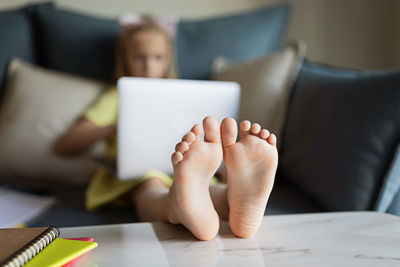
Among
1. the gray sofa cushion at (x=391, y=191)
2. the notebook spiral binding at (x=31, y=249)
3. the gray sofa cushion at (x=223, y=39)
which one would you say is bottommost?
the gray sofa cushion at (x=391, y=191)

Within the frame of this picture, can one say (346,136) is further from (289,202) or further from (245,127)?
(245,127)

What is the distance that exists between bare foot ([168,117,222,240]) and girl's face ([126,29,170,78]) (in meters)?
0.79

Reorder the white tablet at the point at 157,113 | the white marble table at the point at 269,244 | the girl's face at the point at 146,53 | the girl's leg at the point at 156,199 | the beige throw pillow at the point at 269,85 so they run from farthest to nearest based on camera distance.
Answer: the girl's face at the point at 146,53 < the beige throw pillow at the point at 269,85 < the white tablet at the point at 157,113 < the girl's leg at the point at 156,199 < the white marble table at the point at 269,244

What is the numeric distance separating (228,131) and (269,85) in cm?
63

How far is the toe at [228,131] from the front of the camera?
66 cm

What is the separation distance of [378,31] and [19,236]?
1791 mm

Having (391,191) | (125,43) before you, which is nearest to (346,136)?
(391,191)

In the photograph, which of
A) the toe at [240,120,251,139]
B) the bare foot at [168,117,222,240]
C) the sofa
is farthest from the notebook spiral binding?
the sofa

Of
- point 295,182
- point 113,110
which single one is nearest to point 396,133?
point 295,182

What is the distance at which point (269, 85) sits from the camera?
4.10ft

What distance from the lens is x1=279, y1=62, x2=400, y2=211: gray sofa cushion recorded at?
2.85ft

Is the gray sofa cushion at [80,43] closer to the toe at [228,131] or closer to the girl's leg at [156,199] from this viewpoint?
the girl's leg at [156,199]

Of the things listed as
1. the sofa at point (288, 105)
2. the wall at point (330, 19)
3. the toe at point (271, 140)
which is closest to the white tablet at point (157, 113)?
the sofa at point (288, 105)

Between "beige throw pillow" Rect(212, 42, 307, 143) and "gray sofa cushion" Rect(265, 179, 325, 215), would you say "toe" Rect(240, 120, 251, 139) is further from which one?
"beige throw pillow" Rect(212, 42, 307, 143)
